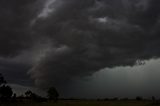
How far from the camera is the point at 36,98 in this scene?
16338 cm

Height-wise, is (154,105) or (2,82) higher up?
(2,82)

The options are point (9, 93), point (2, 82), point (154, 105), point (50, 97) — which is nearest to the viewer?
point (154, 105)

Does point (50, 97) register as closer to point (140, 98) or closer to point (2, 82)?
point (2, 82)

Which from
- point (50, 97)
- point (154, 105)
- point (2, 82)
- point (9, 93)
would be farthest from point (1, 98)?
point (154, 105)

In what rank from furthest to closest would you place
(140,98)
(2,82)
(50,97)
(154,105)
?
1. (140,98)
2. (50,97)
3. (2,82)
4. (154,105)

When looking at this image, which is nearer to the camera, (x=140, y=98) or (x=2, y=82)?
(x=2, y=82)

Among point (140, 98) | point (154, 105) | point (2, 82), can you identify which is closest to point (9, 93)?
point (2, 82)

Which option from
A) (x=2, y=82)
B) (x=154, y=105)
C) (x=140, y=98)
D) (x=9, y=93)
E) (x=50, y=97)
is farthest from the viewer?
(x=140, y=98)

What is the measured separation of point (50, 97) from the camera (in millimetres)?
160375

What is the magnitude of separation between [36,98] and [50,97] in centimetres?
938

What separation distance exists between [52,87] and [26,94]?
18.5m

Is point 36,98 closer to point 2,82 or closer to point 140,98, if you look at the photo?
point 2,82

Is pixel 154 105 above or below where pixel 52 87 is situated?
below

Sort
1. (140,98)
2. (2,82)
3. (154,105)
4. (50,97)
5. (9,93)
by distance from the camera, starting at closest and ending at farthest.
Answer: (154,105), (2,82), (9,93), (50,97), (140,98)
